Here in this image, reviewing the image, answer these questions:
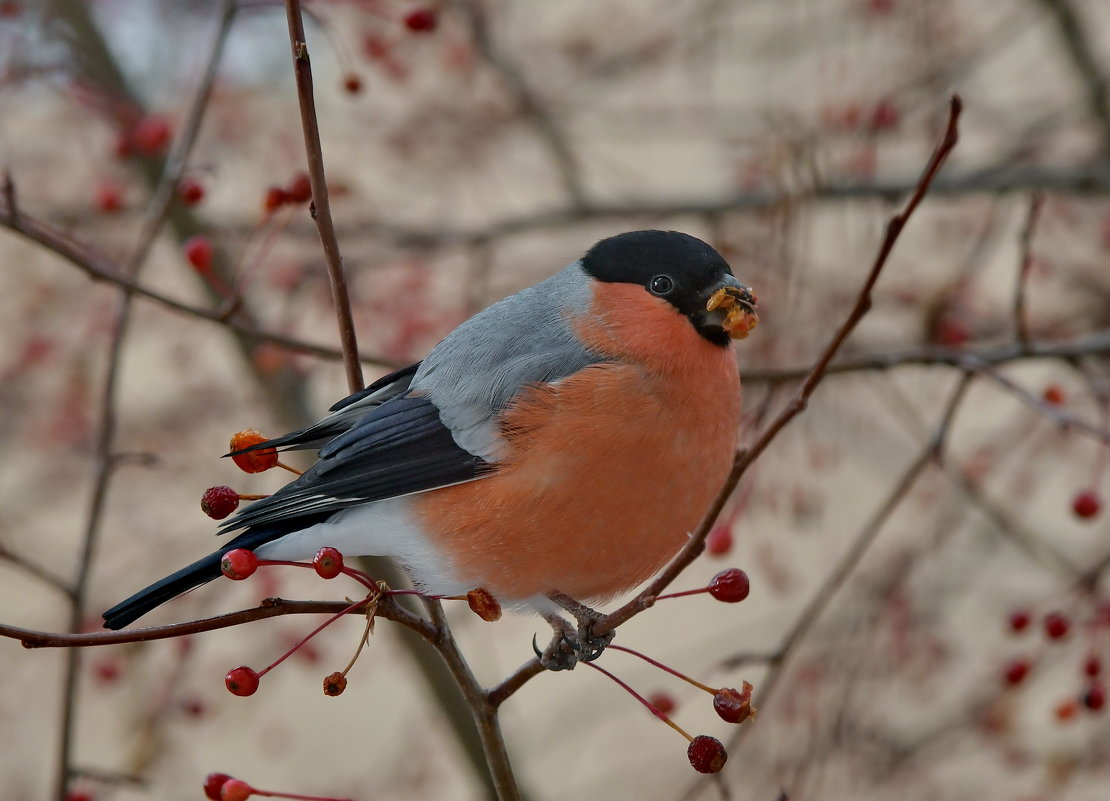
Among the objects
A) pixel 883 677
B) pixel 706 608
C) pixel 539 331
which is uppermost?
pixel 706 608

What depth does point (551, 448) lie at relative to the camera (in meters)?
2.45

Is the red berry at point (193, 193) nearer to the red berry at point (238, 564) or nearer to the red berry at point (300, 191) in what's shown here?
the red berry at point (300, 191)

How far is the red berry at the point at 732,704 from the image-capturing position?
184cm

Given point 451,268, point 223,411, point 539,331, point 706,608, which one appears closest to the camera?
point 539,331

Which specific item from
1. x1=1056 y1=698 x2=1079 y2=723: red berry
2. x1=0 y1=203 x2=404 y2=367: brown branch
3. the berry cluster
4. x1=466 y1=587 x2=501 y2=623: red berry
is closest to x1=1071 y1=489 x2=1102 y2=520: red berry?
the berry cluster

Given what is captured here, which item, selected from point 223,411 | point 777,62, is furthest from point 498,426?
point 777,62

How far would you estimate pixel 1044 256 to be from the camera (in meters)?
4.99

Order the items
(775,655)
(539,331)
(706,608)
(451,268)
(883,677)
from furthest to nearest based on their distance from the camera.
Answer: (706,608), (451,268), (883,677), (539,331), (775,655)

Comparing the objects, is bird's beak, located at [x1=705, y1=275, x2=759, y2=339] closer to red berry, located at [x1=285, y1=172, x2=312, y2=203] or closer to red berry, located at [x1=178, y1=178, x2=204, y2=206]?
red berry, located at [x1=285, y1=172, x2=312, y2=203]

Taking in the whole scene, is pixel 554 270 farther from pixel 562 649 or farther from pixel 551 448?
pixel 562 649

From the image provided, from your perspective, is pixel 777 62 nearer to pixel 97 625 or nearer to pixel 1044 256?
pixel 1044 256

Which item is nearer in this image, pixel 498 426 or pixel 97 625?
pixel 498 426

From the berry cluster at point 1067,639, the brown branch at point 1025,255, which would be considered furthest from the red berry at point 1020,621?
the brown branch at point 1025,255

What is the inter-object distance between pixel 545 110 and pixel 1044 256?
7.06ft
